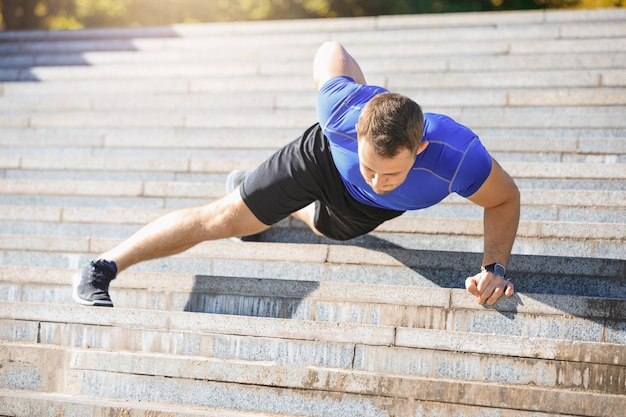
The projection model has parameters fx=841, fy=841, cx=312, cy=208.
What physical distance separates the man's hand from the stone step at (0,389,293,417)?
106 cm

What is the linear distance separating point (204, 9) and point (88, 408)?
14876mm

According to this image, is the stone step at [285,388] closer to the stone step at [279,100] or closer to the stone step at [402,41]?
the stone step at [279,100]

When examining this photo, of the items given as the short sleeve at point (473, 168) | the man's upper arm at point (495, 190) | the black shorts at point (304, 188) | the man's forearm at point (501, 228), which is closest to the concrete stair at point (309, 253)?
the man's forearm at point (501, 228)

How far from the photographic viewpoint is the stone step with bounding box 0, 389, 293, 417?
147 inches

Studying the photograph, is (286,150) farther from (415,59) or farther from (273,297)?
(415,59)

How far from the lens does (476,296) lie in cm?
400

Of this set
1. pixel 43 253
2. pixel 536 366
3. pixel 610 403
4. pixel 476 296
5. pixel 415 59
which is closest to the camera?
pixel 610 403

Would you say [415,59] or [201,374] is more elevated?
[415,59]

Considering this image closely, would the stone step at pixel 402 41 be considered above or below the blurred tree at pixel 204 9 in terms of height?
below

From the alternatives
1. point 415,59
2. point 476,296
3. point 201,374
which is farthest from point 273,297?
point 415,59

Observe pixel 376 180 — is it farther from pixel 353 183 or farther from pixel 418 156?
pixel 353 183

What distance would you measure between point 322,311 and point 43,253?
2.17m

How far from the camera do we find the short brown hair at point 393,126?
140 inches

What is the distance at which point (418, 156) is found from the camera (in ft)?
12.4
